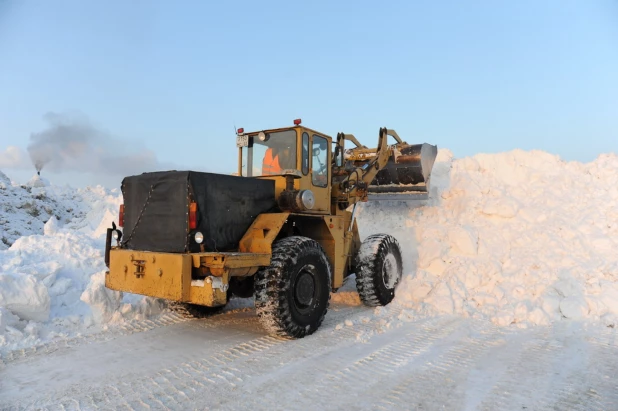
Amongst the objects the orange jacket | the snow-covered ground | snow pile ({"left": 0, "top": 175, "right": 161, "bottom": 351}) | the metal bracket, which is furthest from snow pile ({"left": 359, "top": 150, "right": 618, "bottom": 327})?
snow pile ({"left": 0, "top": 175, "right": 161, "bottom": 351})

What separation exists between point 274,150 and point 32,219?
15.7m

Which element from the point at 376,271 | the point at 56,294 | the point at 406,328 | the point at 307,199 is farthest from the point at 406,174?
the point at 56,294

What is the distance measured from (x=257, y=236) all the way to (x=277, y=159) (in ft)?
5.13

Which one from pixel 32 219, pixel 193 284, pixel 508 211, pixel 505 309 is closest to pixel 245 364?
pixel 193 284

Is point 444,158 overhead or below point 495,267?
overhead

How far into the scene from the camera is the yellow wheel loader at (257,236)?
5.09 m

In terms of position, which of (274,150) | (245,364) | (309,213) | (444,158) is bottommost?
(245,364)

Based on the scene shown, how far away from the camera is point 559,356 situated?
5004mm

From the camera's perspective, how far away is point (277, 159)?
6715mm

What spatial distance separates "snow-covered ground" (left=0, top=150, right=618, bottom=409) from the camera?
395cm

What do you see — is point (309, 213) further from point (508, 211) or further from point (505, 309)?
point (508, 211)

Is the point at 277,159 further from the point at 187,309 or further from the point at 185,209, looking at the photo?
the point at 187,309

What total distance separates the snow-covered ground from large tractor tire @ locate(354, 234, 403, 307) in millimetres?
262

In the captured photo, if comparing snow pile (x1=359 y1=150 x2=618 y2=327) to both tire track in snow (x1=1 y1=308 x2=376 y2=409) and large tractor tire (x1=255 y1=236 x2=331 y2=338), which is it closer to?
large tractor tire (x1=255 y1=236 x2=331 y2=338)
